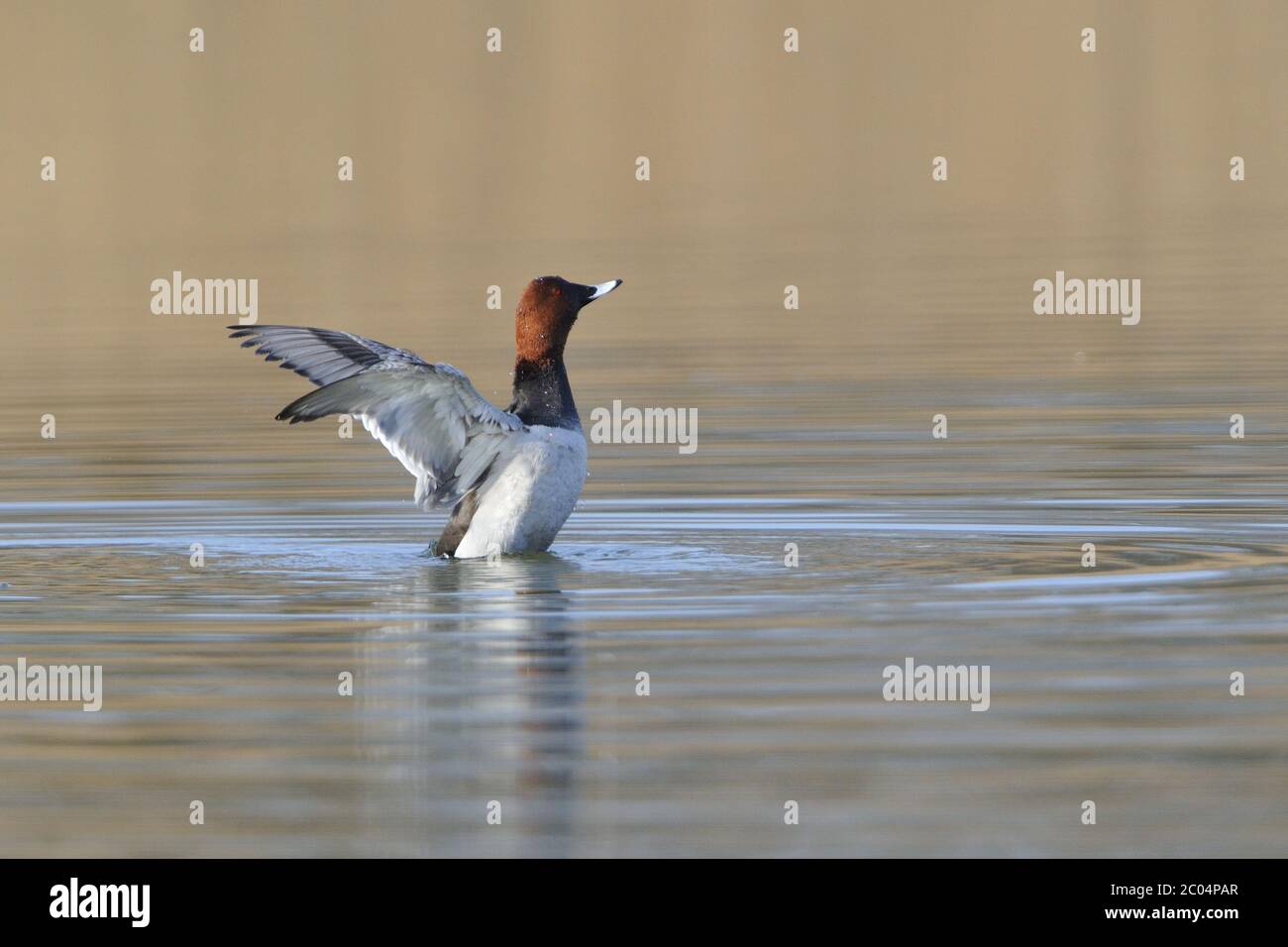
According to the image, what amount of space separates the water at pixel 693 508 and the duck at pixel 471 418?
28 cm

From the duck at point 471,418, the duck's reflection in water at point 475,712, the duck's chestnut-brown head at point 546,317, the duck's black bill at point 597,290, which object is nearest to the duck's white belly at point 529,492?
the duck at point 471,418

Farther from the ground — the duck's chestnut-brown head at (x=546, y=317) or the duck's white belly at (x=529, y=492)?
the duck's chestnut-brown head at (x=546, y=317)

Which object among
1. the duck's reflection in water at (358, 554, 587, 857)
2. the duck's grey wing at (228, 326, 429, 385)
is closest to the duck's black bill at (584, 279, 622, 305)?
the duck's grey wing at (228, 326, 429, 385)

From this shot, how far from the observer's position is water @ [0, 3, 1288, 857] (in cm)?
812

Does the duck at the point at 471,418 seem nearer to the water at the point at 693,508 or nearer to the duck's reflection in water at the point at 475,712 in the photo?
the water at the point at 693,508

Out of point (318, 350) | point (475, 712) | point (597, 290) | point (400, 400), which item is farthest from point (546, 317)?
point (475, 712)

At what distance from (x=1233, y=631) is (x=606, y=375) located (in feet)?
40.2

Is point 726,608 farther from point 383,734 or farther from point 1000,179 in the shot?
point 1000,179

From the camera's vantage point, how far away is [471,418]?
1251 cm

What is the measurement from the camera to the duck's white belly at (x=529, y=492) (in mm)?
12680

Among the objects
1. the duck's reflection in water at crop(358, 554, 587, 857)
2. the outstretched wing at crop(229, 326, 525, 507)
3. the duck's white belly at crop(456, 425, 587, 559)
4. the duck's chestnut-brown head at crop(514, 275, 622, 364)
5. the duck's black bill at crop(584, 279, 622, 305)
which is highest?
the duck's black bill at crop(584, 279, 622, 305)

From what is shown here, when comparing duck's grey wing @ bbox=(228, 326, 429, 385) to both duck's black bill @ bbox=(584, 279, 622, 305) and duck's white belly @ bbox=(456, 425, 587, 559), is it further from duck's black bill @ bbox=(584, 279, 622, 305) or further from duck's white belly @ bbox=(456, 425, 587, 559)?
duck's black bill @ bbox=(584, 279, 622, 305)

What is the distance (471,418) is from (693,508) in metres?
2.60

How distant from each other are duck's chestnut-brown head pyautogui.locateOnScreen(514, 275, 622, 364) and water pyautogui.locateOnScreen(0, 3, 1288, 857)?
107 cm
